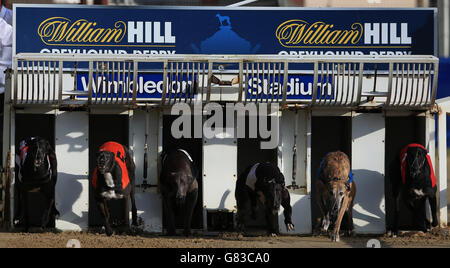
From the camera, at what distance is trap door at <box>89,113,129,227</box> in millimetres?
11914

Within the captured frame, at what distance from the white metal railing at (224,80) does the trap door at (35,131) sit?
1.71ft

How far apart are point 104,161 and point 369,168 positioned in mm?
3506

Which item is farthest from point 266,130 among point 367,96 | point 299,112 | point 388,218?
point 388,218

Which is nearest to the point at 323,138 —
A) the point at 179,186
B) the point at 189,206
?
the point at 189,206

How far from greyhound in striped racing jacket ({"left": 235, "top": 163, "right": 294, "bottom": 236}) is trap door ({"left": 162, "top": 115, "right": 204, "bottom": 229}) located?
75 centimetres

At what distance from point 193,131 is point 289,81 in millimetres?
1400

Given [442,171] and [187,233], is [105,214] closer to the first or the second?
[187,233]

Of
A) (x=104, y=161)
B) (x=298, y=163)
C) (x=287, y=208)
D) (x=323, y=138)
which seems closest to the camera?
(x=104, y=161)

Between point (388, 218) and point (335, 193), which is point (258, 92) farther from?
point (388, 218)

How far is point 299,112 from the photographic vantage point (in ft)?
38.5

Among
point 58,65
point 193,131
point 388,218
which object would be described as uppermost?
point 58,65

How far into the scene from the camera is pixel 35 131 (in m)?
12.0

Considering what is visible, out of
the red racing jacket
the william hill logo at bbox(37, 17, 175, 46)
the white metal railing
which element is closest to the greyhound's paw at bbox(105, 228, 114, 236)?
the red racing jacket

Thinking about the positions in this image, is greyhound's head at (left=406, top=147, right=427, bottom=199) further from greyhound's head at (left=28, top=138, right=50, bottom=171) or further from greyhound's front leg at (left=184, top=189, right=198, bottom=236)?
greyhound's head at (left=28, top=138, right=50, bottom=171)
